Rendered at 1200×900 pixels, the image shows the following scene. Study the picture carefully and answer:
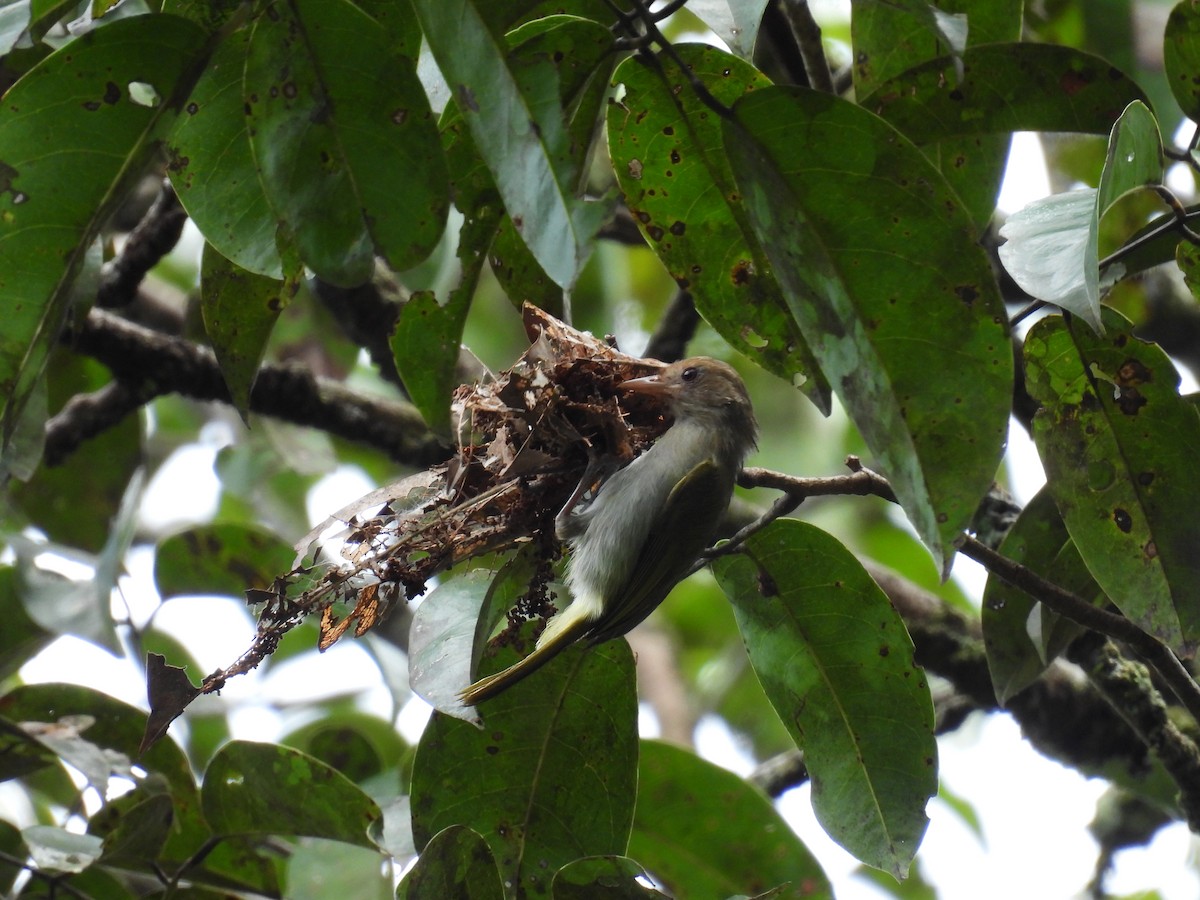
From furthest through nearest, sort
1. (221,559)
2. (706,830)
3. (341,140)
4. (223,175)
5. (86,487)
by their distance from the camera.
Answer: (86,487) → (221,559) → (706,830) → (223,175) → (341,140)

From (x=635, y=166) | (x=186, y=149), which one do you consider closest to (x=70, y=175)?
(x=186, y=149)

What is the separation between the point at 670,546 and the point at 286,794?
0.95 m

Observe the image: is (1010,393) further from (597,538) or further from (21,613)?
(21,613)

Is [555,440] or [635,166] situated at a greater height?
[635,166]

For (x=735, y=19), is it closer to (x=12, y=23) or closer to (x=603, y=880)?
(x=12, y=23)

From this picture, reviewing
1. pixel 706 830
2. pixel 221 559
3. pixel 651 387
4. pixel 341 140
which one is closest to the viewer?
pixel 341 140

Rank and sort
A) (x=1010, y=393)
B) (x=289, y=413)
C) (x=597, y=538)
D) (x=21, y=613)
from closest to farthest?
(x=1010, y=393) → (x=597, y=538) → (x=21, y=613) → (x=289, y=413)

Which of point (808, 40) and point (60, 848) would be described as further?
point (808, 40)

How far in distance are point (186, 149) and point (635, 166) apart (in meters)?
0.75

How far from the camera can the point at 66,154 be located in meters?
1.90

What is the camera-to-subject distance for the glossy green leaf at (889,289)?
1683 mm

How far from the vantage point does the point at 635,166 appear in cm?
214

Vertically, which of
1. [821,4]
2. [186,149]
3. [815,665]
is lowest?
[815,665]

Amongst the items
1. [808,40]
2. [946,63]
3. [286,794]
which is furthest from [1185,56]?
[286,794]
